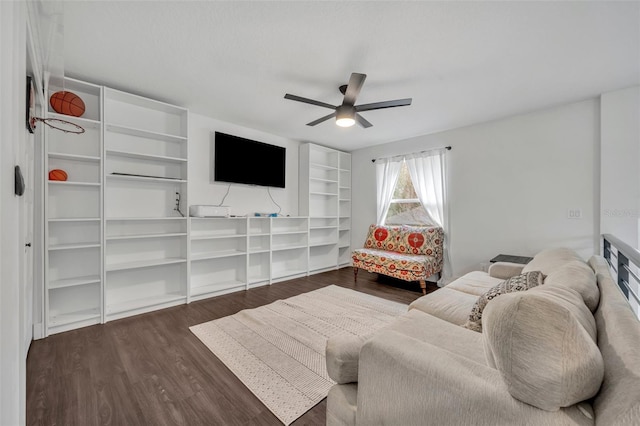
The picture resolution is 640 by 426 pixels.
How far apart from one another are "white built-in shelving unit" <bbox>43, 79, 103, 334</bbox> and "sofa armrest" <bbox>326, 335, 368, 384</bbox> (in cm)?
272

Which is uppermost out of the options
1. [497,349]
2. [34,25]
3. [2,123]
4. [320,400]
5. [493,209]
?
[34,25]

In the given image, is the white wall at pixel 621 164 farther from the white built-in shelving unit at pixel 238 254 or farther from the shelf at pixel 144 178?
the shelf at pixel 144 178

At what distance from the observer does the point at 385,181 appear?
4812mm

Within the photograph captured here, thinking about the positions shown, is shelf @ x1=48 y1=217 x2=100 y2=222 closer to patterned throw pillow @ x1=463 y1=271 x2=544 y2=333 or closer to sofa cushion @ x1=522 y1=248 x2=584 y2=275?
patterned throw pillow @ x1=463 y1=271 x2=544 y2=333

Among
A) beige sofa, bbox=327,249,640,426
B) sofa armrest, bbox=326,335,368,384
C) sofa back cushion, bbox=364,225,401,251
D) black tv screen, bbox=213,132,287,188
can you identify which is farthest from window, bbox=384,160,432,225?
sofa armrest, bbox=326,335,368,384

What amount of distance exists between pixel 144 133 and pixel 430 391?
11.8 ft

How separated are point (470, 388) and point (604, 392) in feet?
0.96

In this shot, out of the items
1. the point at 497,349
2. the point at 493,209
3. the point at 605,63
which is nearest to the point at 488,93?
the point at 605,63

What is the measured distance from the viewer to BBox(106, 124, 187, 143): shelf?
2813mm

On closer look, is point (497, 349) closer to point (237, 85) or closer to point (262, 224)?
point (237, 85)

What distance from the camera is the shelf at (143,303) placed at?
2.74 metres

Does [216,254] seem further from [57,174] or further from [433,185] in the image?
[433,185]

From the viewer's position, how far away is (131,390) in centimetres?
164

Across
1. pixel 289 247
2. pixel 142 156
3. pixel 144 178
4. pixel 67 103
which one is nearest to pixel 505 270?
pixel 289 247
